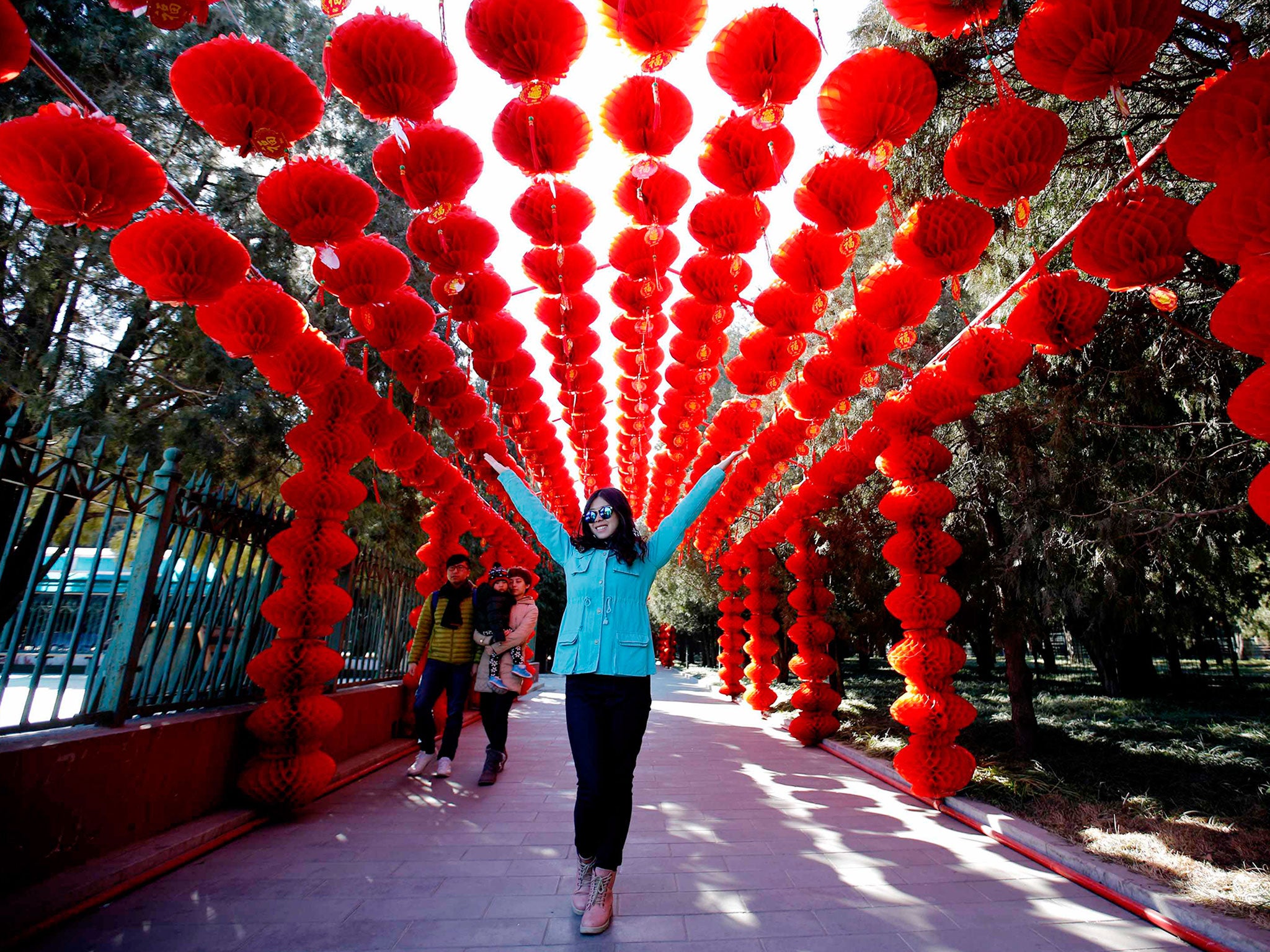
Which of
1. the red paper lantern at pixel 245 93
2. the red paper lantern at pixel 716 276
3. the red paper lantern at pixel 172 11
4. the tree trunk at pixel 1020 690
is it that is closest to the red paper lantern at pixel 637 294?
the red paper lantern at pixel 716 276

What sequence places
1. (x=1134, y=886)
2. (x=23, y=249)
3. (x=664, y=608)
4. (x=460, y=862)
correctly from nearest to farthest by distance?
(x=1134, y=886) < (x=460, y=862) < (x=23, y=249) < (x=664, y=608)

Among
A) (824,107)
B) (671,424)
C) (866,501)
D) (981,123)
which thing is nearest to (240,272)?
(824,107)

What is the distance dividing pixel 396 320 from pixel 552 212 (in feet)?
4.15

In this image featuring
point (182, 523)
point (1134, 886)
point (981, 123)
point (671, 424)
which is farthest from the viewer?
point (671, 424)

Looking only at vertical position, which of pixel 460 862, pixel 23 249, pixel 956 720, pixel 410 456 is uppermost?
pixel 23 249

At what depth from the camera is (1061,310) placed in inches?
118

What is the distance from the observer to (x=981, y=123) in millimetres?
2379

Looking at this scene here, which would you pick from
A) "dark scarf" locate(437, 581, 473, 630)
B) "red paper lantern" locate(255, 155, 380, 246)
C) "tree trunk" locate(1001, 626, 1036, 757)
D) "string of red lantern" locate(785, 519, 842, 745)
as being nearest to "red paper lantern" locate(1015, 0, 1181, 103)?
"red paper lantern" locate(255, 155, 380, 246)

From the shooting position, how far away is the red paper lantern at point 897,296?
135 inches

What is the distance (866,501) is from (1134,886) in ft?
18.9

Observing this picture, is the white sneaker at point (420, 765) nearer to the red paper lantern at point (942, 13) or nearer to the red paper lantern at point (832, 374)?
the red paper lantern at point (832, 374)

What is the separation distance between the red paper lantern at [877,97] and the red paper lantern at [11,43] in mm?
2575

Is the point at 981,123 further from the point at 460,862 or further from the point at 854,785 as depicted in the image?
the point at 854,785

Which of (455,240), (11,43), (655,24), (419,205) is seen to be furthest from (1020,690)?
(11,43)
